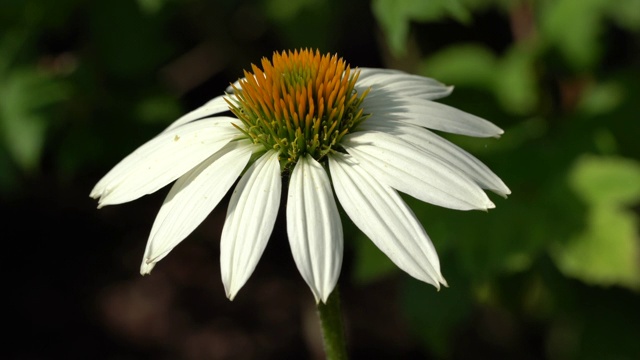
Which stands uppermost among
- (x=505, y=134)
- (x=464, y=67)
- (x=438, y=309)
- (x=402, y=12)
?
(x=402, y=12)

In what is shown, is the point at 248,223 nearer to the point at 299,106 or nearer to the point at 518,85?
the point at 299,106

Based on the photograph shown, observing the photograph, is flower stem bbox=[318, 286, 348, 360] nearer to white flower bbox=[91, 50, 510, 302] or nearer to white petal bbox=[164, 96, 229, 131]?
white flower bbox=[91, 50, 510, 302]

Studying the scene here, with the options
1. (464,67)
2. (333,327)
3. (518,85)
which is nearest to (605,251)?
(518,85)

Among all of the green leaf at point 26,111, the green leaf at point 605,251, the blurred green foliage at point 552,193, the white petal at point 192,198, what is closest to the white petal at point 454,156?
the white petal at point 192,198

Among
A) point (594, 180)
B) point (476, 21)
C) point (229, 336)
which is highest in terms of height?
point (476, 21)

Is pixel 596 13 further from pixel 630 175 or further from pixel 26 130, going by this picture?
pixel 26 130

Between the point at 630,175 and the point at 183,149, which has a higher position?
the point at 183,149

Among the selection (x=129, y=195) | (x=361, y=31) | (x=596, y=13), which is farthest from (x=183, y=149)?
(x=361, y=31)
